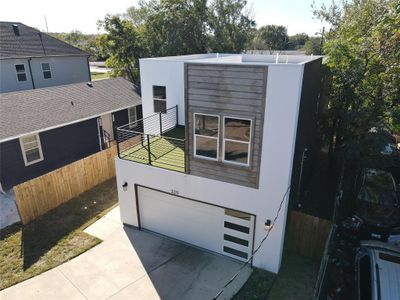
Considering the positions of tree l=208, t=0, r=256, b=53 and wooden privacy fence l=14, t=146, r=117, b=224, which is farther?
tree l=208, t=0, r=256, b=53

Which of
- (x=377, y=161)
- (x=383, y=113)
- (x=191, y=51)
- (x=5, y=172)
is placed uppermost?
(x=191, y=51)

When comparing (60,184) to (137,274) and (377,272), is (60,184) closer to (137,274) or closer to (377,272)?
(137,274)

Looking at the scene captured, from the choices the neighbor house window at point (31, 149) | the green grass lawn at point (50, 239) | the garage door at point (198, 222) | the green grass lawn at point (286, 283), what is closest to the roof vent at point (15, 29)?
the neighbor house window at point (31, 149)

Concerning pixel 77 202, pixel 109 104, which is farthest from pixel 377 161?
pixel 109 104

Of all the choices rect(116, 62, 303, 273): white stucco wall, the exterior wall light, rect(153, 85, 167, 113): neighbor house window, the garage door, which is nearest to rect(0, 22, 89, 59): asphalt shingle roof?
rect(153, 85, 167, 113): neighbor house window

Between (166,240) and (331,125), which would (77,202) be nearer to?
(166,240)

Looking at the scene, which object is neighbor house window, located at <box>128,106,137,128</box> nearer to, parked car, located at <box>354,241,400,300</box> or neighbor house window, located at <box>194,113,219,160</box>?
neighbor house window, located at <box>194,113,219,160</box>

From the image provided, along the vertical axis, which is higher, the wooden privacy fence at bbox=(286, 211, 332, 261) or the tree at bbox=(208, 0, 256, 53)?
the tree at bbox=(208, 0, 256, 53)

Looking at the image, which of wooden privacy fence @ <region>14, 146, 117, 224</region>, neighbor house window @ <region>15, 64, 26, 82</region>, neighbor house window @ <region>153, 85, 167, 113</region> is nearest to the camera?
wooden privacy fence @ <region>14, 146, 117, 224</region>
